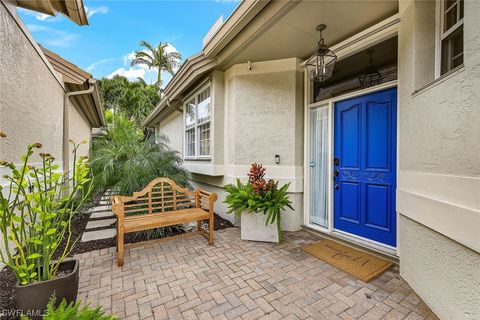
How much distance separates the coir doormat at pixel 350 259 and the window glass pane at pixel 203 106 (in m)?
3.55

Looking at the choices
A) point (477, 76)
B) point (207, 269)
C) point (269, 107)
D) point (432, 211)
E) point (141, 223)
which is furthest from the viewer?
point (269, 107)

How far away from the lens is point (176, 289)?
232 centimetres

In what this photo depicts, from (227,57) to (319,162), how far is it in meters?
2.49

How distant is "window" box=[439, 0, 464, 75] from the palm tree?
20.9 metres

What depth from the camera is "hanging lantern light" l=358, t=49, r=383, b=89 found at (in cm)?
325

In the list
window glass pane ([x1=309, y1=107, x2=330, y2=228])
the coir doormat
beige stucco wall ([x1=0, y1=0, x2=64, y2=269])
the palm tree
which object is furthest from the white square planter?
the palm tree

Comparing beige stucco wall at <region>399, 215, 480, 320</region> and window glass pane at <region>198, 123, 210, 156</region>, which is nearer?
beige stucco wall at <region>399, 215, 480, 320</region>

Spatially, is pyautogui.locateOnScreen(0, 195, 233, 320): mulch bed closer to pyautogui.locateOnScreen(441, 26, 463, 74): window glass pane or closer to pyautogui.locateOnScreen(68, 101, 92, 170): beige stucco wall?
pyautogui.locateOnScreen(68, 101, 92, 170): beige stucco wall

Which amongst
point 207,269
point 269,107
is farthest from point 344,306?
point 269,107

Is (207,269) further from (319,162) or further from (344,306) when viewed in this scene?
(319,162)

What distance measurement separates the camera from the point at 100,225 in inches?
174

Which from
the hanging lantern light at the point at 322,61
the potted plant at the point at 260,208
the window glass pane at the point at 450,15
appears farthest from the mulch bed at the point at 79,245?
the window glass pane at the point at 450,15

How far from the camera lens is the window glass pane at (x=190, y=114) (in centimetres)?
607

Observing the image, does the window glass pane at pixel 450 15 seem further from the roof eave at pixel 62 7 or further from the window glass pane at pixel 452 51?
the roof eave at pixel 62 7
